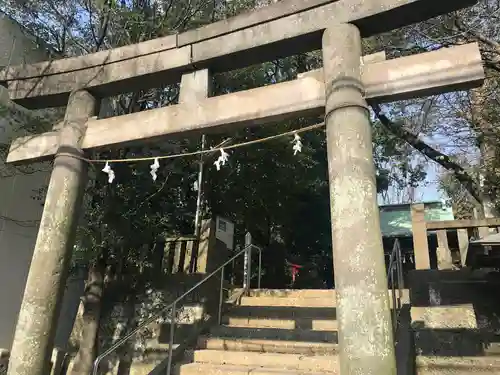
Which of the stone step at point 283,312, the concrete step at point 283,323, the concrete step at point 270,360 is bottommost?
the concrete step at point 270,360

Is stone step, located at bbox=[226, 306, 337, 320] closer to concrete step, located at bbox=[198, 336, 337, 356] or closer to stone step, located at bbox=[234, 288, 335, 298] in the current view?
stone step, located at bbox=[234, 288, 335, 298]

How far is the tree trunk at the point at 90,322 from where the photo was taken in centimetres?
693

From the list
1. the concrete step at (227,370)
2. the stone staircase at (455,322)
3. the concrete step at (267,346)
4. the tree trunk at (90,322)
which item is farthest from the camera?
the tree trunk at (90,322)

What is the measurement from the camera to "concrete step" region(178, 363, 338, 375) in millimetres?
5379

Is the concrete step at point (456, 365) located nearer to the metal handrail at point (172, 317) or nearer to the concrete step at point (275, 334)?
the concrete step at point (275, 334)

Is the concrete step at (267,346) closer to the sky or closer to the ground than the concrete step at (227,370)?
closer to the sky

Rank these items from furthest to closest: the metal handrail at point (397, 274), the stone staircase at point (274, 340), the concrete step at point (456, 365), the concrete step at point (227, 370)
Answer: the metal handrail at point (397, 274) → the stone staircase at point (274, 340) → the concrete step at point (227, 370) → the concrete step at point (456, 365)

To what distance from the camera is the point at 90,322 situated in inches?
280

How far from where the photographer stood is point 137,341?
7.21m

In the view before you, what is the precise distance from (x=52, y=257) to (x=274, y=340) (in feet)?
10.2

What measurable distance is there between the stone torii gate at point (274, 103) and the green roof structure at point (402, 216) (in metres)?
13.9

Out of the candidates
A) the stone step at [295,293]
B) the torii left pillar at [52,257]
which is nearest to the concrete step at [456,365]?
the stone step at [295,293]

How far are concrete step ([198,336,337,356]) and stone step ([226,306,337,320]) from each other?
0.86 m

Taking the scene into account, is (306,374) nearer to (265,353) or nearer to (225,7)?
(265,353)
